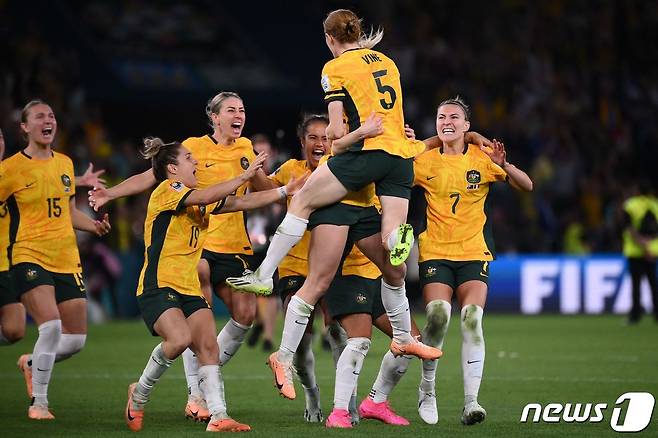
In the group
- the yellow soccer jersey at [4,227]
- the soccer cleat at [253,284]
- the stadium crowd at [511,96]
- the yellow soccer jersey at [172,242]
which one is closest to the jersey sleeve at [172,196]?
the yellow soccer jersey at [172,242]

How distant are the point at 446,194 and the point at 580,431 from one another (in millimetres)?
2122

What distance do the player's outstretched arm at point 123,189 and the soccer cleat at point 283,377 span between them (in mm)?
1933

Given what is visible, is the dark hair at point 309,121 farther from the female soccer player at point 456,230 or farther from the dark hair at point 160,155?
the dark hair at point 160,155

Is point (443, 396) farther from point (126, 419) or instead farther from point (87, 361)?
point (87, 361)

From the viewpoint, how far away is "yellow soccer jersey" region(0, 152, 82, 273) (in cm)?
1047

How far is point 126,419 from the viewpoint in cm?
962

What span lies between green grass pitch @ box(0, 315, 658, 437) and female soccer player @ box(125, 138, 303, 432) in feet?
1.10

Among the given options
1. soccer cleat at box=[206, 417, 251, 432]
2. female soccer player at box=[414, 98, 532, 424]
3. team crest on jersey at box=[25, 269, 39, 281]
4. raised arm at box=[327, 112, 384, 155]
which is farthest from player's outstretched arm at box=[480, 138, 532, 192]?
team crest on jersey at box=[25, 269, 39, 281]

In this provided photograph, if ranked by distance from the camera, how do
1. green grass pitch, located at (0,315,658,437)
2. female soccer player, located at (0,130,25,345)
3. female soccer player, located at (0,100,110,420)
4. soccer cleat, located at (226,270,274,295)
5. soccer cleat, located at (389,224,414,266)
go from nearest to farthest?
soccer cleat, located at (389,224,414,266) < soccer cleat, located at (226,270,274,295) < green grass pitch, located at (0,315,658,437) < female soccer player, located at (0,100,110,420) < female soccer player, located at (0,130,25,345)

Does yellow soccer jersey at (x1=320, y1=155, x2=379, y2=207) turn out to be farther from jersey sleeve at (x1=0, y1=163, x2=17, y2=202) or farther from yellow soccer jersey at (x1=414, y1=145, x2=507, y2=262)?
jersey sleeve at (x1=0, y1=163, x2=17, y2=202)

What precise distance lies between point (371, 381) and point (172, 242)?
3.93m

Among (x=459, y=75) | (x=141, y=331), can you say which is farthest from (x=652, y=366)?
(x=459, y=75)

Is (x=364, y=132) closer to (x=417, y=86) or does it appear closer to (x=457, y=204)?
(x=457, y=204)

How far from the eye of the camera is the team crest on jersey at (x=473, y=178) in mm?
10000
